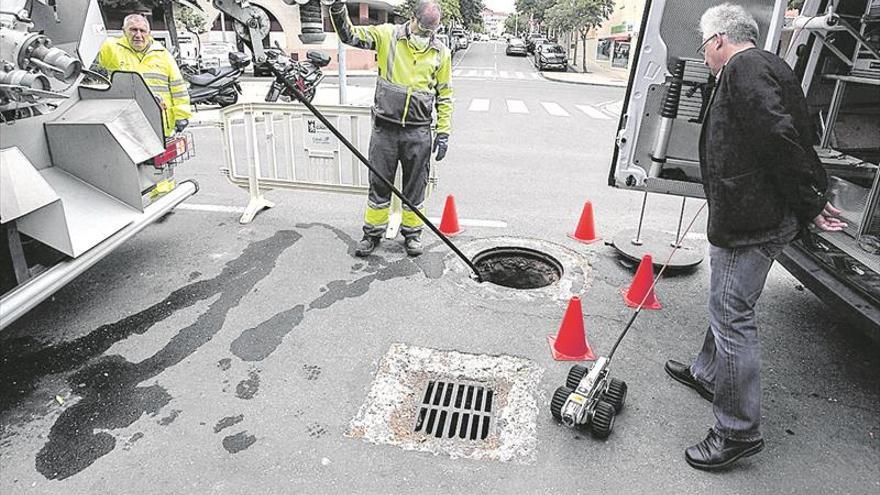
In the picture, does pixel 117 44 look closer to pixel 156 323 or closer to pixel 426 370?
pixel 156 323

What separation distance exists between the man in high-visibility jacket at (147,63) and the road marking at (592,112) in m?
10.5

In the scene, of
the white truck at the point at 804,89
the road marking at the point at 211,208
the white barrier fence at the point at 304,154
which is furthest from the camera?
the road marking at the point at 211,208

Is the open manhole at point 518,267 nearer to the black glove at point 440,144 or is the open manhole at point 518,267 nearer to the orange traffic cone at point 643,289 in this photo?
the orange traffic cone at point 643,289

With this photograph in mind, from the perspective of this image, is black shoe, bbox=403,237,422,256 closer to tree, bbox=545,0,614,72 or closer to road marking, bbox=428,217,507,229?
road marking, bbox=428,217,507,229

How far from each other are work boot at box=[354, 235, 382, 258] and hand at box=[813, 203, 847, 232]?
3.35 m

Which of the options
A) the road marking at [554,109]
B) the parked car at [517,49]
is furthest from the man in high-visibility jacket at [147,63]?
the parked car at [517,49]

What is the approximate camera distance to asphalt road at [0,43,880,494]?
2477 mm

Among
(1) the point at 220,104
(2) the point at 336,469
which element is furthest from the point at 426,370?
(1) the point at 220,104

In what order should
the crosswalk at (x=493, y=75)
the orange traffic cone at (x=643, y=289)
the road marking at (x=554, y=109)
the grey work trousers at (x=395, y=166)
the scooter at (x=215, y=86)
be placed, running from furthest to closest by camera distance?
the crosswalk at (x=493, y=75), the road marking at (x=554, y=109), the scooter at (x=215, y=86), the grey work trousers at (x=395, y=166), the orange traffic cone at (x=643, y=289)

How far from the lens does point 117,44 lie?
194 inches

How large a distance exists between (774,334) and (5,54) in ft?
16.3

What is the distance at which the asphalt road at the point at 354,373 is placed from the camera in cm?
248

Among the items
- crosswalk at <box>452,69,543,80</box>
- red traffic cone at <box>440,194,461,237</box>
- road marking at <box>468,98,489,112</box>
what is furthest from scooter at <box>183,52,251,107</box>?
crosswalk at <box>452,69,543,80</box>

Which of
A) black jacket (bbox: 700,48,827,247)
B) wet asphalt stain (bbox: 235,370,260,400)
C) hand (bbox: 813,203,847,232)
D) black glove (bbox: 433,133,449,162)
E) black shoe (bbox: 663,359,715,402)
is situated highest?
black jacket (bbox: 700,48,827,247)
